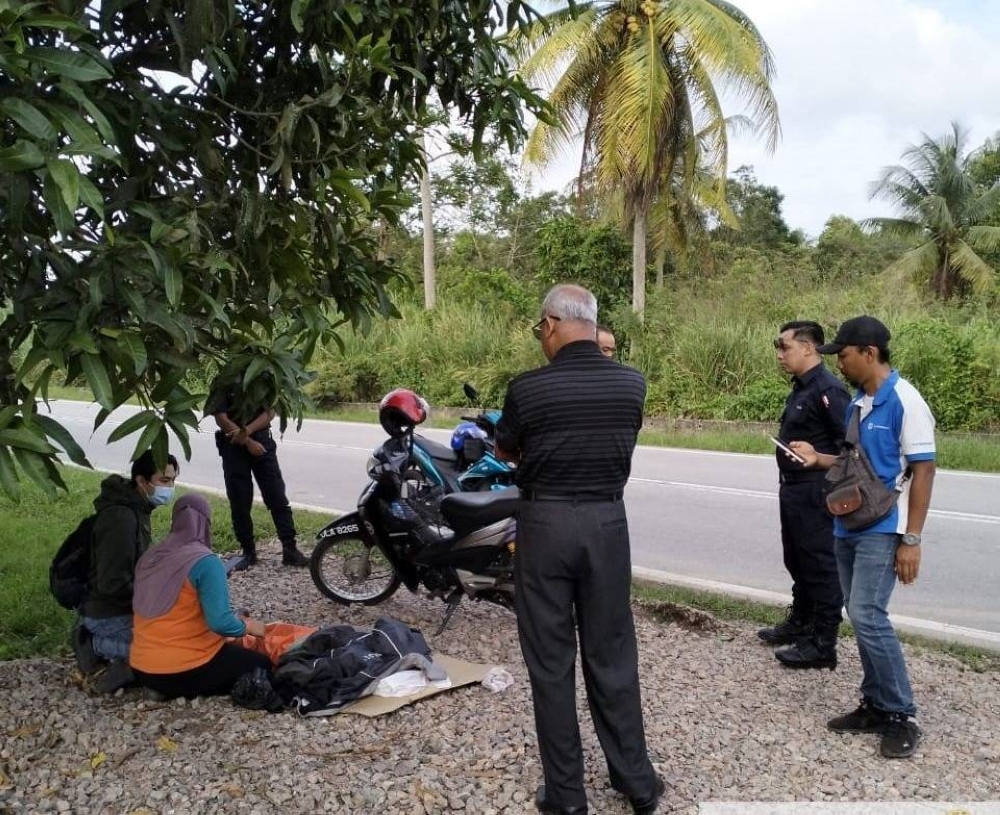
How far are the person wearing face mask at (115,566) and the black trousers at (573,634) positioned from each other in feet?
6.55

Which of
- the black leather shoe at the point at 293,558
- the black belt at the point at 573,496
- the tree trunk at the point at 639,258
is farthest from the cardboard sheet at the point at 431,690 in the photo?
the tree trunk at the point at 639,258

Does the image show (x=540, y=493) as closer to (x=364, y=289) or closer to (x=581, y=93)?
(x=364, y=289)

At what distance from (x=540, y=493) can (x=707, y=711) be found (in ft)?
5.36

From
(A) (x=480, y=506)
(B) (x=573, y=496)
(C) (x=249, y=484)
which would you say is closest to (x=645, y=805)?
(B) (x=573, y=496)

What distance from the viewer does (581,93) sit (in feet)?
62.5

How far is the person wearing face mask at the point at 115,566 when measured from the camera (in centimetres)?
436

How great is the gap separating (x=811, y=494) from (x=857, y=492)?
3.23ft

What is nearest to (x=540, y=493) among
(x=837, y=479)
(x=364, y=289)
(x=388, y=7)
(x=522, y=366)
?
(x=364, y=289)

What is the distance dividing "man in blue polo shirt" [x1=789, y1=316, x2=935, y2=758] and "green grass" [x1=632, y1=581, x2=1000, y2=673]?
125 cm

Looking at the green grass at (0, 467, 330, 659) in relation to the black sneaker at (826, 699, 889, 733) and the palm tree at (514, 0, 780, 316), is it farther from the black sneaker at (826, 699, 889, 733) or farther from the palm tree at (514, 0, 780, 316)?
the palm tree at (514, 0, 780, 316)

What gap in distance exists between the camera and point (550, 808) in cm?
330

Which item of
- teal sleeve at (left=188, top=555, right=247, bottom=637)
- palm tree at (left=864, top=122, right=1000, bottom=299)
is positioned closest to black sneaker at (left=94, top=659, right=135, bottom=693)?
teal sleeve at (left=188, top=555, right=247, bottom=637)

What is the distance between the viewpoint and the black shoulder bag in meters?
3.80

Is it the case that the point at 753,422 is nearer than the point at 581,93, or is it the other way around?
the point at 753,422
